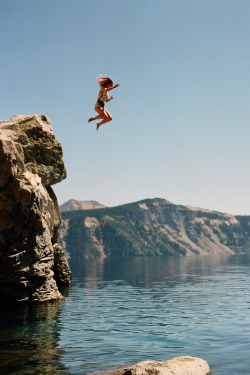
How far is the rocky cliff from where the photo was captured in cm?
3950

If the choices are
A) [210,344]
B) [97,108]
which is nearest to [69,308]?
[210,344]

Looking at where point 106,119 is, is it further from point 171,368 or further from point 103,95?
point 171,368

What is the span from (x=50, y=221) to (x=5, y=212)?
12.6 metres

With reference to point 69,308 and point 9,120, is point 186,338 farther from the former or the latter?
point 9,120

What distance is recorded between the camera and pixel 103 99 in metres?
19.8

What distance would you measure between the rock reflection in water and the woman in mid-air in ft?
41.4

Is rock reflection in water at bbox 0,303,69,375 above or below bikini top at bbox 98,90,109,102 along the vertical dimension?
below

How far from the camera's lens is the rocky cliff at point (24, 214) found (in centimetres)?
3950

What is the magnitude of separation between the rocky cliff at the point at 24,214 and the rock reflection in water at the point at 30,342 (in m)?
3.75

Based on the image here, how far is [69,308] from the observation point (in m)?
43.5

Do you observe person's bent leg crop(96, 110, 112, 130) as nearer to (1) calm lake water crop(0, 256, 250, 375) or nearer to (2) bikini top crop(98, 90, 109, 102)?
(2) bikini top crop(98, 90, 109, 102)

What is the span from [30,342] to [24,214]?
57.4 feet

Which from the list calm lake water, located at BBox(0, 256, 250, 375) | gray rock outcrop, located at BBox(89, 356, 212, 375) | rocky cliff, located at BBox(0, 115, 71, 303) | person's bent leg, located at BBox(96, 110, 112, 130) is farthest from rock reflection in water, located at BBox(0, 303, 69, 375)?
person's bent leg, located at BBox(96, 110, 112, 130)

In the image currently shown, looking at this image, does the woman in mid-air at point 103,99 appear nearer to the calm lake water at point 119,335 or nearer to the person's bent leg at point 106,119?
the person's bent leg at point 106,119
